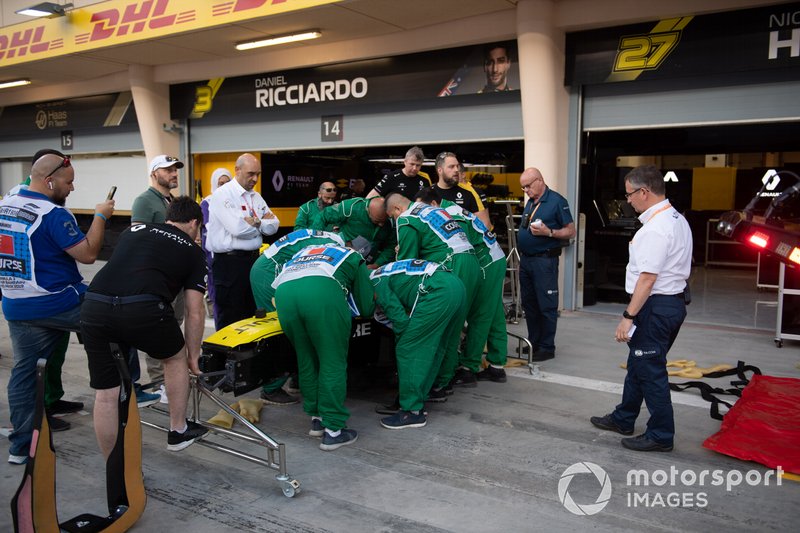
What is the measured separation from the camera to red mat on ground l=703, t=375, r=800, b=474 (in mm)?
3748

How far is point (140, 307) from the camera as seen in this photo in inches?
131

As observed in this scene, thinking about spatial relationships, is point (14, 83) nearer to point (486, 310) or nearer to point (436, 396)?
point (486, 310)

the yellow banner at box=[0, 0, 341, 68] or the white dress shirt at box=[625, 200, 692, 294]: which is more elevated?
the yellow banner at box=[0, 0, 341, 68]

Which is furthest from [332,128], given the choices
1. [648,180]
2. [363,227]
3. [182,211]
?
[648,180]

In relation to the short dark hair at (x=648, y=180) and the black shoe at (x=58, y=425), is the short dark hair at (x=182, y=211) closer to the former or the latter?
the black shoe at (x=58, y=425)

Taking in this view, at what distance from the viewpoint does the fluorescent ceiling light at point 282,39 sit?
30.6 ft

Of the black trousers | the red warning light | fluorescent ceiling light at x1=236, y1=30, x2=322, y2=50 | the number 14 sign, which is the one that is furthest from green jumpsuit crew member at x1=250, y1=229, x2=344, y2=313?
the number 14 sign

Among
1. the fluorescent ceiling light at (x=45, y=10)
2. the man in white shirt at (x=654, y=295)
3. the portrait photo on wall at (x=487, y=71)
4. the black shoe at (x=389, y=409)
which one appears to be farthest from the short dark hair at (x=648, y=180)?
the fluorescent ceiling light at (x=45, y=10)

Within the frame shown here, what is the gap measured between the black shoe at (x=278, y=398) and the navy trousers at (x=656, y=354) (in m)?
2.56

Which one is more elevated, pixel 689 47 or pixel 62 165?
pixel 689 47

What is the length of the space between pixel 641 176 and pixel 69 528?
365cm

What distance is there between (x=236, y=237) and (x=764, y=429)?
4007mm

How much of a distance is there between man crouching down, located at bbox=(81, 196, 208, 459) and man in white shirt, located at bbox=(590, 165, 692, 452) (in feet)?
8.49

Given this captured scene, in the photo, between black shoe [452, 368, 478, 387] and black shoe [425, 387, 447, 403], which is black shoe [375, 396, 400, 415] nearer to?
black shoe [425, 387, 447, 403]
